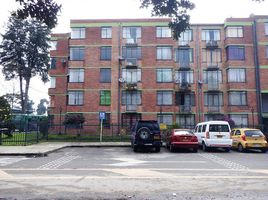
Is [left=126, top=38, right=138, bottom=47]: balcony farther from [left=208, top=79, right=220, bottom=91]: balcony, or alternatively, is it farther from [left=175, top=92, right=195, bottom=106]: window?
[left=208, top=79, right=220, bottom=91]: balcony

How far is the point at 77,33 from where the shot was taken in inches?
1849

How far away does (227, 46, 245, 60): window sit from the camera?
4550 cm

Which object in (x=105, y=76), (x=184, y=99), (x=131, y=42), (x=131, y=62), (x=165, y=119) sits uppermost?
(x=131, y=42)

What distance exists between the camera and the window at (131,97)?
45.6 metres

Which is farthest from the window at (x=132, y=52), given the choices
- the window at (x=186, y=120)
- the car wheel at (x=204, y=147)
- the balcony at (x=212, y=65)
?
the car wheel at (x=204, y=147)

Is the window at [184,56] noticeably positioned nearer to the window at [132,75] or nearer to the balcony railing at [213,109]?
the window at [132,75]

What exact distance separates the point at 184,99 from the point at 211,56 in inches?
277

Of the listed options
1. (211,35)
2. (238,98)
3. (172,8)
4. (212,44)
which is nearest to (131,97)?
(212,44)

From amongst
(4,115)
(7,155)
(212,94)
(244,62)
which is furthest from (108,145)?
(244,62)

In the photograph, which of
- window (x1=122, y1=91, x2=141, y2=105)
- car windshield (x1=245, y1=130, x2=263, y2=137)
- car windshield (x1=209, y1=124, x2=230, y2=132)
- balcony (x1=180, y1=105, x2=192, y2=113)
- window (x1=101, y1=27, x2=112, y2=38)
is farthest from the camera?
window (x1=101, y1=27, x2=112, y2=38)

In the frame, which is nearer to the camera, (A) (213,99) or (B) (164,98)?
(B) (164,98)

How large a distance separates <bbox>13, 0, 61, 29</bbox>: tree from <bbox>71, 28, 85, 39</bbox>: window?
39.9m

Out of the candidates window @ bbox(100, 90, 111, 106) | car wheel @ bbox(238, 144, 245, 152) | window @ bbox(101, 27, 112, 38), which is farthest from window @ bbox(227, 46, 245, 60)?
car wheel @ bbox(238, 144, 245, 152)

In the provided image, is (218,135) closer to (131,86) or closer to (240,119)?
(240,119)
